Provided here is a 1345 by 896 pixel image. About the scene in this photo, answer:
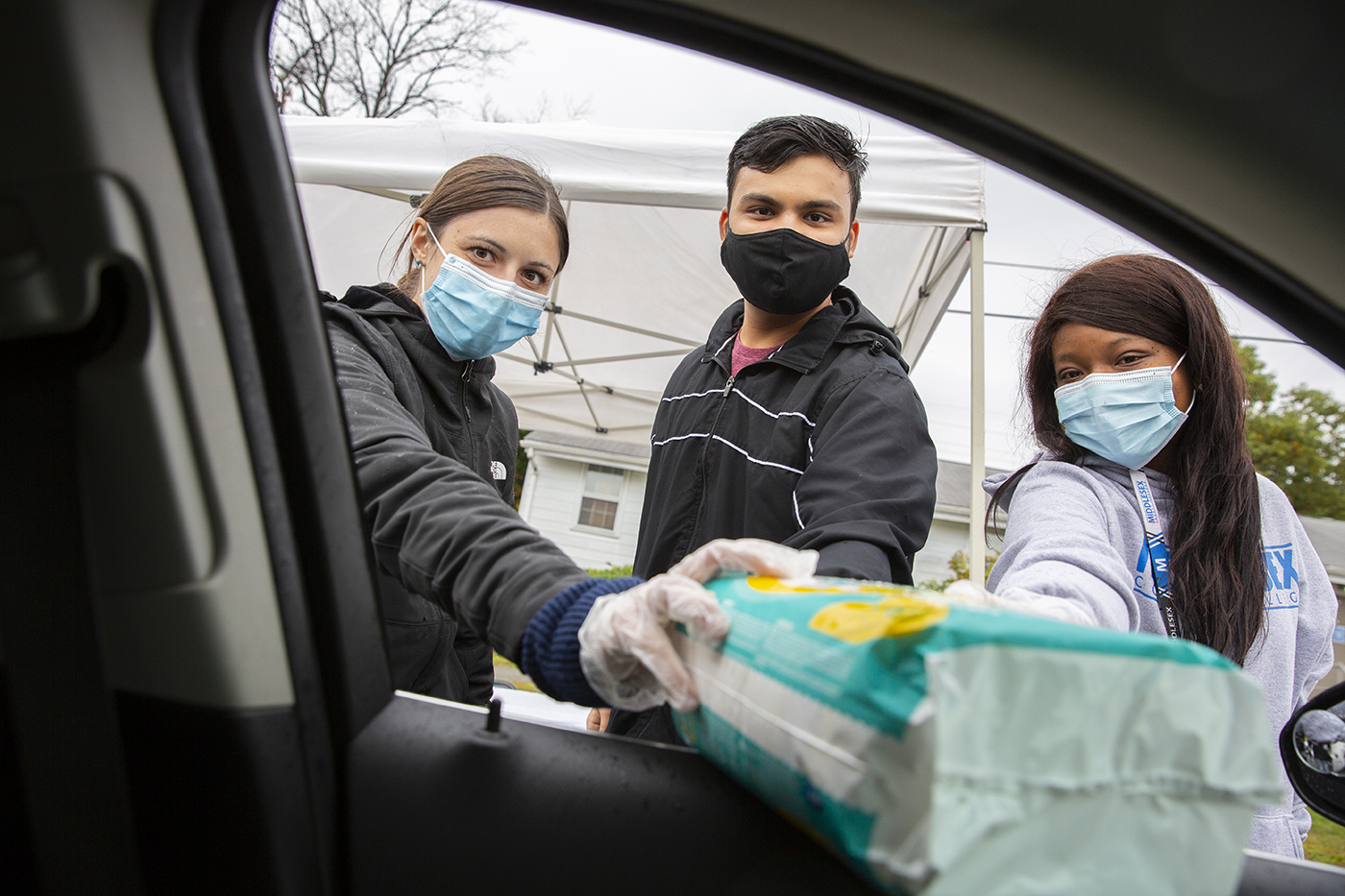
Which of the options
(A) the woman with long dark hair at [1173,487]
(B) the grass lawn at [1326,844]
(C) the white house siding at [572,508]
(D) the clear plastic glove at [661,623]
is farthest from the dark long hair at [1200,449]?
(C) the white house siding at [572,508]

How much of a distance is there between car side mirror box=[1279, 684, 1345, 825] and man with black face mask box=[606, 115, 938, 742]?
0.60m

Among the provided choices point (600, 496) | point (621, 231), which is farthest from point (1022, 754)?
point (600, 496)

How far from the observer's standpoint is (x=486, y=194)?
2.06 m

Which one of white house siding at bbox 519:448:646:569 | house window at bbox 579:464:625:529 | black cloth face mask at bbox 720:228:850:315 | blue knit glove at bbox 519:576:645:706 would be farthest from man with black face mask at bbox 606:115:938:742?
house window at bbox 579:464:625:529

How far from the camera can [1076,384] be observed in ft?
5.63

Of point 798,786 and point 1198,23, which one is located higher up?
point 1198,23

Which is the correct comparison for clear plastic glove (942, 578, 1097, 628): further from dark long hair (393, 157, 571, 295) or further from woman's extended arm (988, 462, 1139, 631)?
dark long hair (393, 157, 571, 295)

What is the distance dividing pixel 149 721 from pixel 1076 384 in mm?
1713

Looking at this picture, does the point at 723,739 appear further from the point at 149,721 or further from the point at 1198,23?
the point at 1198,23

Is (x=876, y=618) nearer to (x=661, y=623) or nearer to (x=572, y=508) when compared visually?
(x=661, y=623)

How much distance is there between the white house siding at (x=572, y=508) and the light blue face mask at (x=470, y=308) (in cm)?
1483

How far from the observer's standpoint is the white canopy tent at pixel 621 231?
4387mm

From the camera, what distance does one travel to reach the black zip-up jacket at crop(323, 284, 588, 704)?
0.91m

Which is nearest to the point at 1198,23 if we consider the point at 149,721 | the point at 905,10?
the point at 905,10
